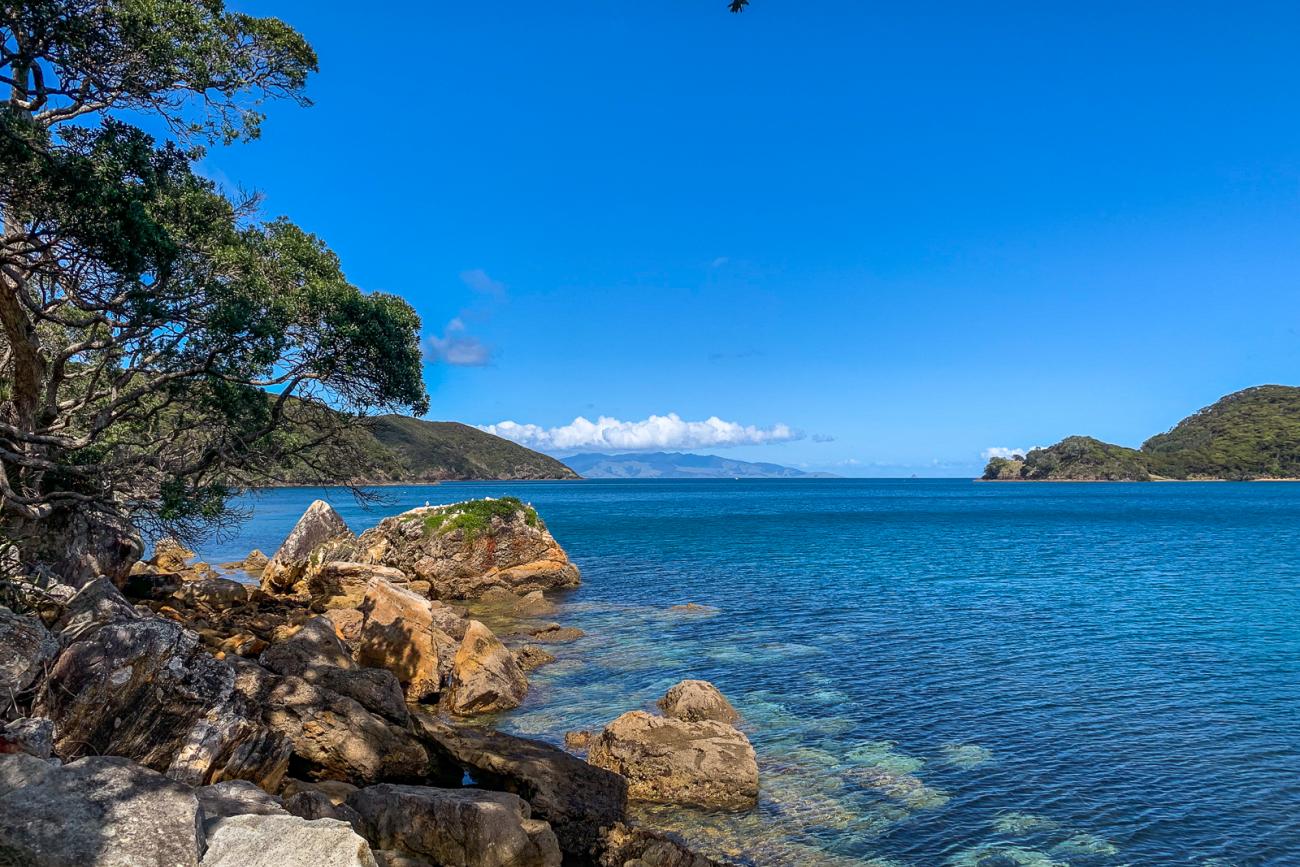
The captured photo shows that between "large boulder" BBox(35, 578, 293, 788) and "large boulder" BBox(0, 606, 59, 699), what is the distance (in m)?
0.21

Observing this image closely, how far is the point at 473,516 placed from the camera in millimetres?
44906

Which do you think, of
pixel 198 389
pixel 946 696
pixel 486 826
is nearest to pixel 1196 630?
pixel 946 696

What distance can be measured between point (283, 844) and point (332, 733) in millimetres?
7286

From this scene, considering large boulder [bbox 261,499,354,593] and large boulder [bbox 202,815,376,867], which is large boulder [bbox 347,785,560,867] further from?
large boulder [bbox 261,499,354,593]

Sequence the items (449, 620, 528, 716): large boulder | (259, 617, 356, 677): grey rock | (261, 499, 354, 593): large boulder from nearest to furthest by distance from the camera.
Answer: (259, 617, 356, 677): grey rock
(449, 620, 528, 716): large boulder
(261, 499, 354, 593): large boulder

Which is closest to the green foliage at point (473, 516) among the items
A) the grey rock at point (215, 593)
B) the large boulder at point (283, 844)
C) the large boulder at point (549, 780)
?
the grey rock at point (215, 593)

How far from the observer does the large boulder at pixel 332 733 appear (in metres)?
13.6

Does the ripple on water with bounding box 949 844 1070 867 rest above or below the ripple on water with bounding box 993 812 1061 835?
below

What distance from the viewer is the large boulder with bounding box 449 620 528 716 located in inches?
805

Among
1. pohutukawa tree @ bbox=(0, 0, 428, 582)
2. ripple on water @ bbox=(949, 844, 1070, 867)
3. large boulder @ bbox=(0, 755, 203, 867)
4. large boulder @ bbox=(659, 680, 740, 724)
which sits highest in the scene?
pohutukawa tree @ bbox=(0, 0, 428, 582)

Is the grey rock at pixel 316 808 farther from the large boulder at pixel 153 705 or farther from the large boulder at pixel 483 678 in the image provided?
the large boulder at pixel 483 678

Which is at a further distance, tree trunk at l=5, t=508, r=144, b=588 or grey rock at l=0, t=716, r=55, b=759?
tree trunk at l=5, t=508, r=144, b=588

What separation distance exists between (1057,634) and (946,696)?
11.8 meters

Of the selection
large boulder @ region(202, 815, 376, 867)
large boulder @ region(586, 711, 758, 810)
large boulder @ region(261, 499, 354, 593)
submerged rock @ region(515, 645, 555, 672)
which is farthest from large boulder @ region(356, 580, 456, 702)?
large boulder @ region(261, 499, 354, 593)
